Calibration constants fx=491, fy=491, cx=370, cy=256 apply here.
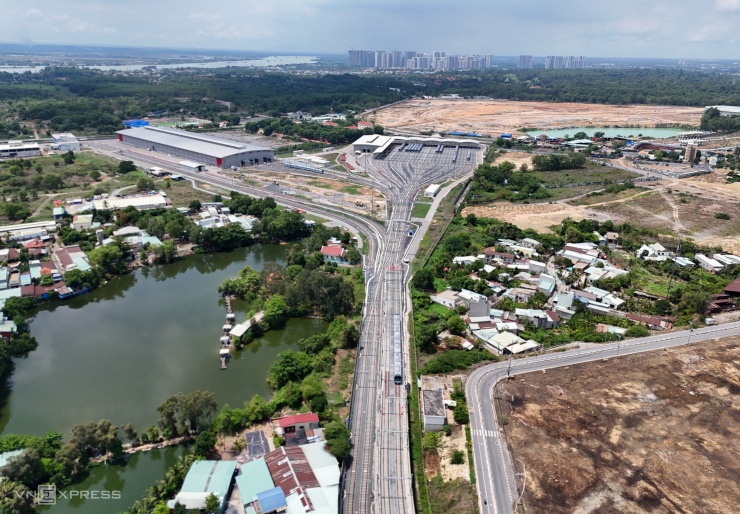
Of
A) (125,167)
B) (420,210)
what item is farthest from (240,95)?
(420,210)

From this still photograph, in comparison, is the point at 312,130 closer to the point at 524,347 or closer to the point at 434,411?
the point at 524,347

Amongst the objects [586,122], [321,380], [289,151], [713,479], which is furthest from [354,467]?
[586,122]

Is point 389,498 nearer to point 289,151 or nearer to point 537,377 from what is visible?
point 537,377

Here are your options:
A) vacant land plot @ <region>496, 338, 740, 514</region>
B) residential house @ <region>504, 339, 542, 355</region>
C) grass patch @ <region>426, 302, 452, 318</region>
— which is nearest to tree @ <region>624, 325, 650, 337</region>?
vacant land plot @ <region>496, 338, 740, 514</region>

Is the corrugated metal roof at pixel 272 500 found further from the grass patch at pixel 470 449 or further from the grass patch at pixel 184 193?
the grass patch at pixel 184 193

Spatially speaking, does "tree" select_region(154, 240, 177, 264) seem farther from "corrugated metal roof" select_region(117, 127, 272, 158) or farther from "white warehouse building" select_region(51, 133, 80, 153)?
"white warehouse building" select_region(51, 133, 80, 153)
